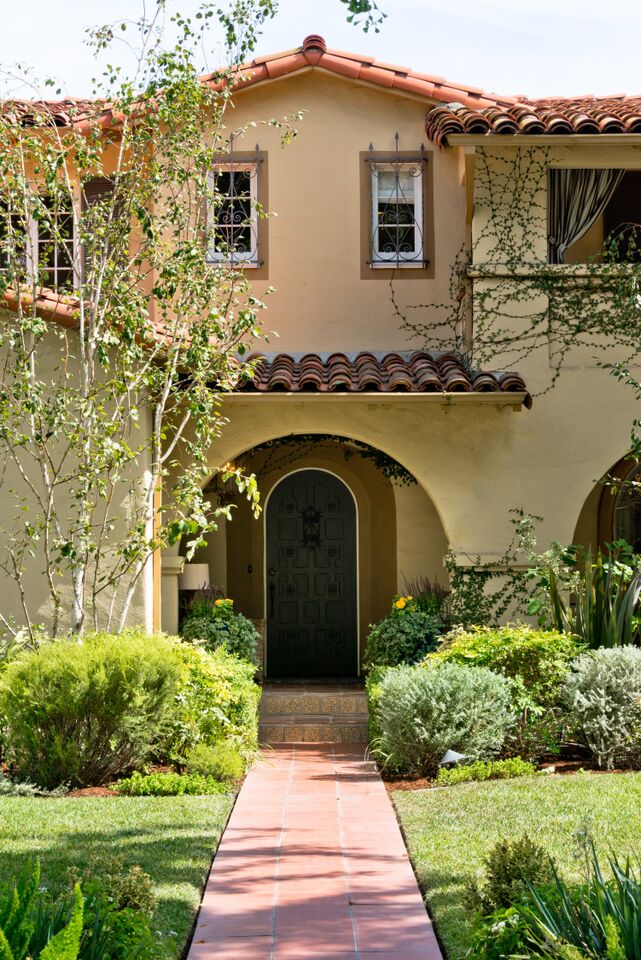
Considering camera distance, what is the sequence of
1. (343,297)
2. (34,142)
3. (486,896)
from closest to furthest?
(486,896) → (34,142) → (343,297)

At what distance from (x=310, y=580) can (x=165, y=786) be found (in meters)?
6.55

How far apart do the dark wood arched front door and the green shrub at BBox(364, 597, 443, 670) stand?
205cm

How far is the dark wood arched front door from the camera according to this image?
1532 centimetres

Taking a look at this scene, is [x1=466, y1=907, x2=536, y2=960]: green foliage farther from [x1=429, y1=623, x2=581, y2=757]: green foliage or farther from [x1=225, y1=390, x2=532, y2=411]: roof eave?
[x1=225, y1=390, x2=532, y2=411]: roof eave

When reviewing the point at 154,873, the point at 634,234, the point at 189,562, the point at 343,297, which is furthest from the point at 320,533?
the point at 154,873

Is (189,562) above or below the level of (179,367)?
below

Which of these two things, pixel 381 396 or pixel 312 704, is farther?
pixel 312 704

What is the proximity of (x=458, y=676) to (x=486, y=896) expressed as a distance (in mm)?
4818

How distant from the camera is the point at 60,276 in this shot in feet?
46.3

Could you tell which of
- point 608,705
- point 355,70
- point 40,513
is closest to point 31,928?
point 608,705

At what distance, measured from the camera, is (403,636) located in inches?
505

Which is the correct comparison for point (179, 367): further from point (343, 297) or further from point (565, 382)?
point (565, 382)

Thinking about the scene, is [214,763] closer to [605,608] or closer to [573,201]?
[605,608]

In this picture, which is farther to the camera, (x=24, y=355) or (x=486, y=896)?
(x=24, y=355)
